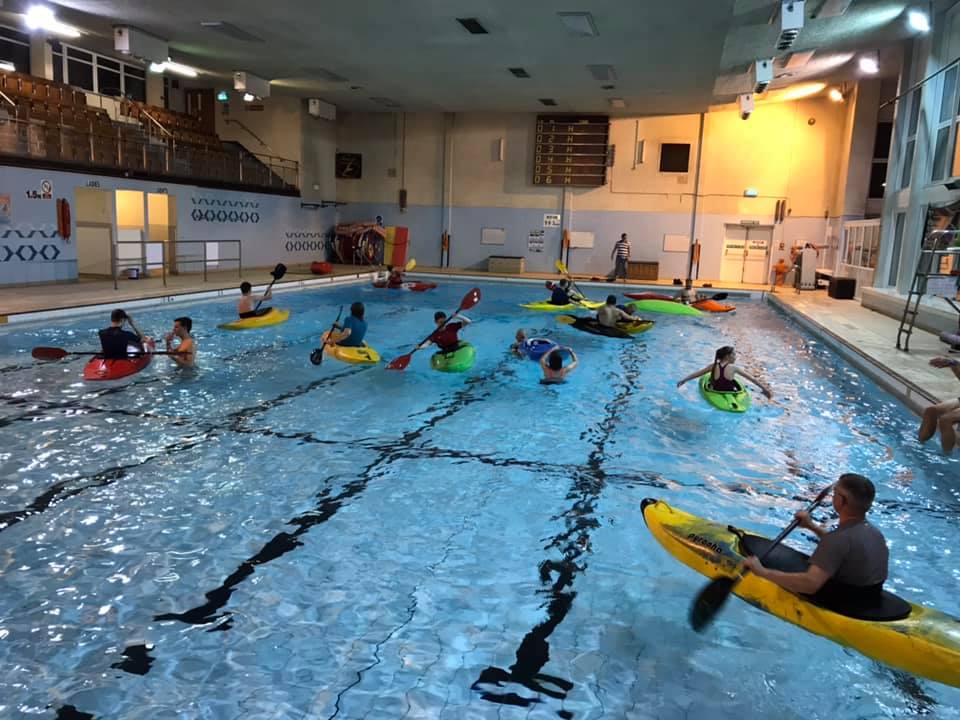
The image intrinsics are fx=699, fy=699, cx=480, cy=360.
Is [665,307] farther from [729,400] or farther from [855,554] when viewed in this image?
[855,554]

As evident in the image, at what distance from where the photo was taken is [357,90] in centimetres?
2247

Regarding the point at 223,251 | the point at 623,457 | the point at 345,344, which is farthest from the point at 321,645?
the point at 223,251

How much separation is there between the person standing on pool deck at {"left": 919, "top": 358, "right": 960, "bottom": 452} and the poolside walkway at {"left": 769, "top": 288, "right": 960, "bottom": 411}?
3.96ft

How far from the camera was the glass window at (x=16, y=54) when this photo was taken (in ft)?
58.1

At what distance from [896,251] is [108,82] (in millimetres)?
22619

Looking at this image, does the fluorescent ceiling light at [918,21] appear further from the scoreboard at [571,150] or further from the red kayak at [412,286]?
the red kayak at [412,286]

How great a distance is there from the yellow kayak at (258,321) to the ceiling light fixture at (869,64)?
1578 centimetres

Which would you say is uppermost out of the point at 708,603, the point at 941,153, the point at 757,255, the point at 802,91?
the point at 802,91

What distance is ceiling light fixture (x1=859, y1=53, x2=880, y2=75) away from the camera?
1779cm

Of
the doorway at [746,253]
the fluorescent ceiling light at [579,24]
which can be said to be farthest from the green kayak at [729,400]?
the doorway at [746,253]

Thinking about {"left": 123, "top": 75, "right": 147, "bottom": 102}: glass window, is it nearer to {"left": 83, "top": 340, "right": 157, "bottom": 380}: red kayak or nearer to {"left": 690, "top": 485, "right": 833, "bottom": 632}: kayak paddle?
{"left": 83, "top": 340, "right": 157, "bottom": 380}: red kayak

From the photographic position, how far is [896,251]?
705 inches

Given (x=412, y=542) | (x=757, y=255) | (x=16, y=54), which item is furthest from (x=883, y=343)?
(x=16, y=54)

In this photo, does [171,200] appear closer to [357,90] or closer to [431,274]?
[357,90]
